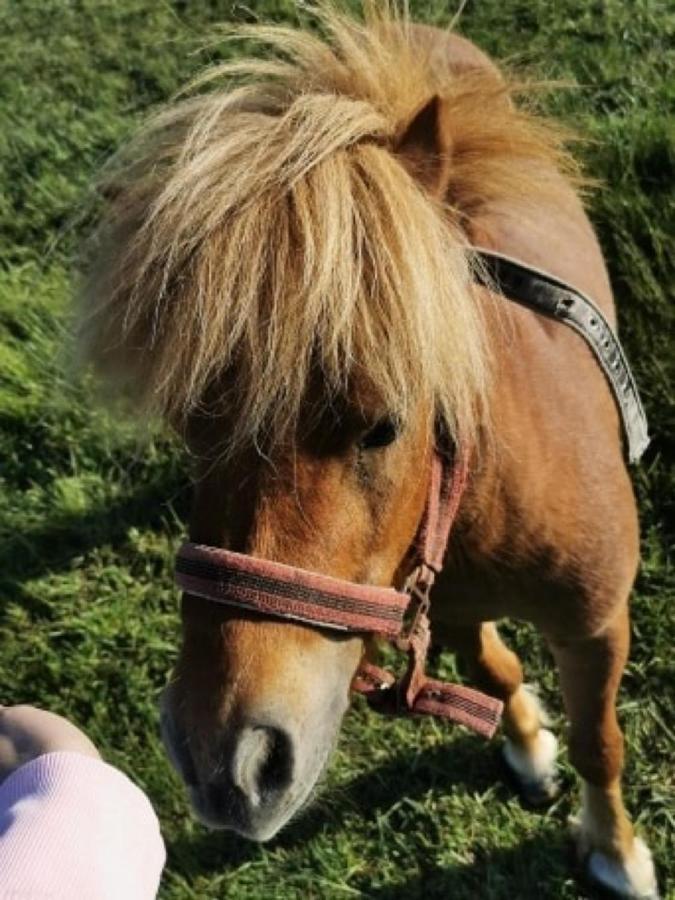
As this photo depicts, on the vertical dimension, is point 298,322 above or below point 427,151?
below

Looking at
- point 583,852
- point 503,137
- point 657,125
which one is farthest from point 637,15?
point 583,852

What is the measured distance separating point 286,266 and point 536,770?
1497mm

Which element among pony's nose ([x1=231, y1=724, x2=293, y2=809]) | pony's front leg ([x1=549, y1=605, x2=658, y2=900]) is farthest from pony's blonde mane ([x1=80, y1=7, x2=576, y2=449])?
pony's front leg ([x1=549, y1=605, x2=658, y2=900])

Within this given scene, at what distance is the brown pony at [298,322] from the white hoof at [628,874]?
1.08 meters

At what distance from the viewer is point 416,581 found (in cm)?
152

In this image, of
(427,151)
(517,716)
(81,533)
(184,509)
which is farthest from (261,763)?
(81,533)

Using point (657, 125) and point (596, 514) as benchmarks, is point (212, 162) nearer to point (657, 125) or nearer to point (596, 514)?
point (596, 514)

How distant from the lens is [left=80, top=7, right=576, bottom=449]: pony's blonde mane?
129 cm

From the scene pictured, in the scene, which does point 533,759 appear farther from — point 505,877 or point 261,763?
point 261,763

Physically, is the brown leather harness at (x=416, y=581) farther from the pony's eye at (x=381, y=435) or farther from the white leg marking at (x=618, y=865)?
the white leg marking at (x=618, y=865)

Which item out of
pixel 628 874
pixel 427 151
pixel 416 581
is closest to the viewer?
pixel 427 151

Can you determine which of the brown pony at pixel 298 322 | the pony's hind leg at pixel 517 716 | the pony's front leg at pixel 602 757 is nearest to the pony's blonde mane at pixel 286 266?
the brown pony at pixel 298 322

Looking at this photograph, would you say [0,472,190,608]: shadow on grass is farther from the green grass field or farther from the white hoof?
the white hoof

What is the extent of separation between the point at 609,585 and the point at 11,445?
6.03 feet
